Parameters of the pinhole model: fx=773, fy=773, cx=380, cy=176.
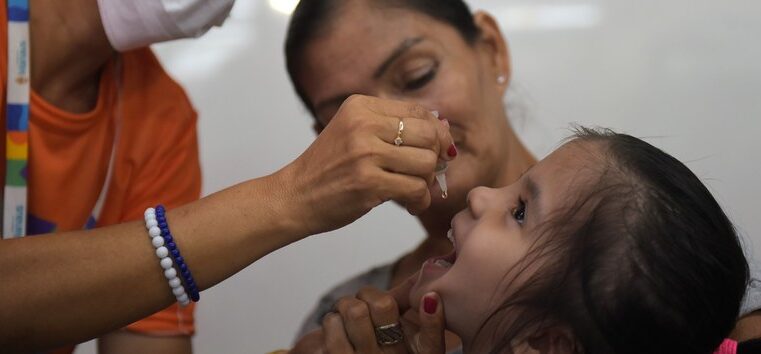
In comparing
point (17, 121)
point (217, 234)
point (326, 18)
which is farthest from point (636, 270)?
Result: point (17, 121)

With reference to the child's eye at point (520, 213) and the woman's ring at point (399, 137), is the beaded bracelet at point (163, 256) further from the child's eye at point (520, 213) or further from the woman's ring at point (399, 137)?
the child's eye at point (520, 213)

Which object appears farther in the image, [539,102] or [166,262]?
[539,102]

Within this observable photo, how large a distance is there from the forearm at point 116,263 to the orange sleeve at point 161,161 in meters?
0.34

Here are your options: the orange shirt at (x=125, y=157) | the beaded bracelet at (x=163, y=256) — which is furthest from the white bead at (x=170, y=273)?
the orange shirt at (x=125, y=157)

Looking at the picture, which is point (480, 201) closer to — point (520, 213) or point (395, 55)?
point (520, 213)

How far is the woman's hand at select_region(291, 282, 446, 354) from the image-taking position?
87cm

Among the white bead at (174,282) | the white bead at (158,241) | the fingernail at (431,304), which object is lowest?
the fingernail at (431,304)

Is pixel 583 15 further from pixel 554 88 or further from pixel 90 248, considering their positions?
pixel 90 248

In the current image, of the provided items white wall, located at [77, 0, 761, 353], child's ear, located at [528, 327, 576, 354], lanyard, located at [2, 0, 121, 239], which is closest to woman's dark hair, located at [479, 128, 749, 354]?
child's ear, located at [528, 327, 576, 354]

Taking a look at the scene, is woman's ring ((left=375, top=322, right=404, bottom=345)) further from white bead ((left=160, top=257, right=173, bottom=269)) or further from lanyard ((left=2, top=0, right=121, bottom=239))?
lanyard ((left=2, top=0, right=121, bottom=239))

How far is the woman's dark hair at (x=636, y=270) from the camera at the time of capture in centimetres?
76

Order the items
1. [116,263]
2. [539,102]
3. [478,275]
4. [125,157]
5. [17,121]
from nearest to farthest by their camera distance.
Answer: [116,263] → [478,275] → [17,121] → [125,157] → [539,102]

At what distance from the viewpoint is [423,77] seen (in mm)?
1142

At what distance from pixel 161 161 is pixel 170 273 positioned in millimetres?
415
